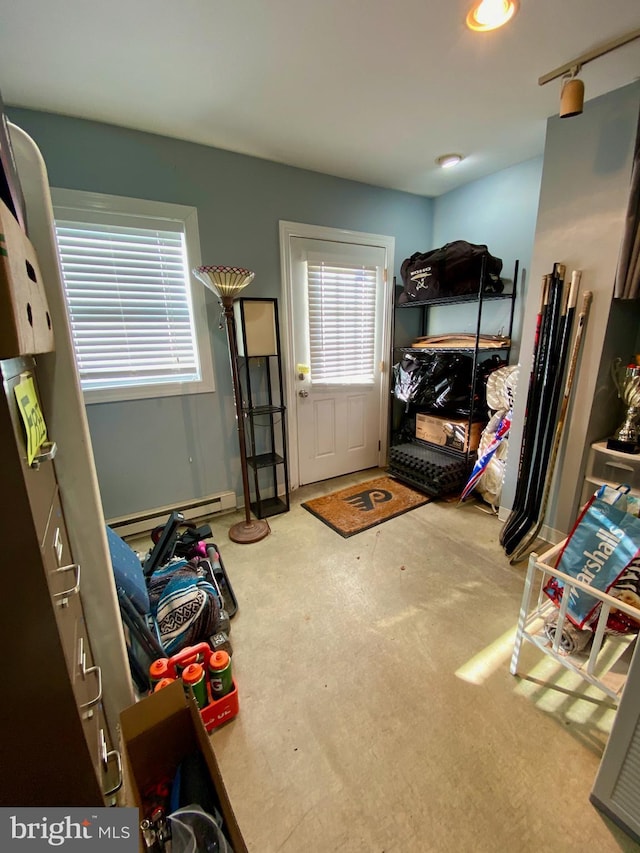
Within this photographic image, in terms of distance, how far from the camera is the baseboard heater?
7.73 feet

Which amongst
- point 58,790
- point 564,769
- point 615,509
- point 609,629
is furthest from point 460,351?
point 58,790

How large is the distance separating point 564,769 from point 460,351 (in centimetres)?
244

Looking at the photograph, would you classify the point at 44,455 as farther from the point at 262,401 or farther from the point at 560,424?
the point at 560,424

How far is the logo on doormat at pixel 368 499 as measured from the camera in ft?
9.13

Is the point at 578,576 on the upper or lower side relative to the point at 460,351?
lower

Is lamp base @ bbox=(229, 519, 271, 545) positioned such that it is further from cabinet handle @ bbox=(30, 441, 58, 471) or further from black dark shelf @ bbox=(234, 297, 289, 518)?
cabinet handle @ bbox=(30, 441, 58, 471)

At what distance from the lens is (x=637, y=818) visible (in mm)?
934

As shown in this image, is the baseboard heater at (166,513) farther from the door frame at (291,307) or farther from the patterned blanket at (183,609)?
the patterned blanket at (183,609)

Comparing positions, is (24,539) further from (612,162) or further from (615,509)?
(612,162)

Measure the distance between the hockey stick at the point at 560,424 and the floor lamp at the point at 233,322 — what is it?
168cm

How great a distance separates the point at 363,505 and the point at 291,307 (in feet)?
5.58

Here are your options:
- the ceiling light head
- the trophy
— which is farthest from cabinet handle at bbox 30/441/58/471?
the trophy

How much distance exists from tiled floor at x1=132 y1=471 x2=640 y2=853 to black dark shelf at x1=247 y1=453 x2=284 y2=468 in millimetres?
760

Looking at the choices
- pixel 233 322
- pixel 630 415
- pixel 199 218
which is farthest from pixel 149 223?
pixel 630 415
